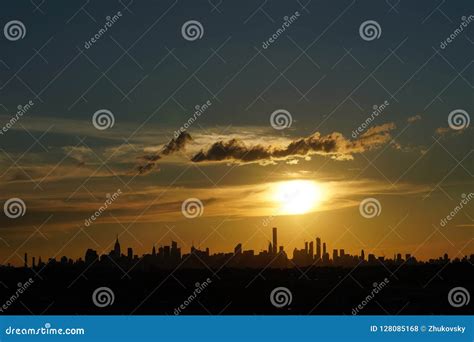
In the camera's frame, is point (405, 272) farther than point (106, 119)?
Yes

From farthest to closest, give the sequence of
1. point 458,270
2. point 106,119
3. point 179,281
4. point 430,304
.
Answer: point 430,304 < point 179,281 < point 458,270 < point 106,119

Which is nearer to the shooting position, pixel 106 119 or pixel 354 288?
pixel 106 119

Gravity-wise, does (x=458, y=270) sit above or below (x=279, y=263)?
above
